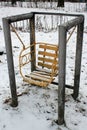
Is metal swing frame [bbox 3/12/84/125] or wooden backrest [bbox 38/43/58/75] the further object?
wooden backrest [bbox 38/43/58/75]

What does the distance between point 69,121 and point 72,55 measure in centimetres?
313

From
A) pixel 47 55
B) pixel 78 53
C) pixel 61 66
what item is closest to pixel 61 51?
pixel 61 66

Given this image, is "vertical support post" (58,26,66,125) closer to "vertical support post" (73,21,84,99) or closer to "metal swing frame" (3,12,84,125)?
"metal swing frame" (3,12,84,125)

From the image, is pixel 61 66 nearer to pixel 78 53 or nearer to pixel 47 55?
pixel 78 53

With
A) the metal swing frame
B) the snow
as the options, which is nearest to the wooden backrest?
the metal swing frame

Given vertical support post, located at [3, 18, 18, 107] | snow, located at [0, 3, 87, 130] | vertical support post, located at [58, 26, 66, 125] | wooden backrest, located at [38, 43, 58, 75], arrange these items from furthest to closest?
wooden backrest, located at [38, 43, 58, 75] → snow, located at [0, 3, 87, 130] → vertical support post, located at [3, 18, 18, 107] → vertical support post, located at [58, 26, 66, 125]

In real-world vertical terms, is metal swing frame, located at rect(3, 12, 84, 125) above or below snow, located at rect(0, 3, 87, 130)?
above

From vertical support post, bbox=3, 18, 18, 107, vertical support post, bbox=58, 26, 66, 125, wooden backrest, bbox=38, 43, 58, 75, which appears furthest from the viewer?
wooden backrest, bbox=38, 43, 58, 75

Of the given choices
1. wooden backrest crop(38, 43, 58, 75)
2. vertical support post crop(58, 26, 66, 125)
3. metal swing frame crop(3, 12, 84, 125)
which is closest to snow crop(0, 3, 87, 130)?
metal swing frame crop(3, 12, 84, 125)

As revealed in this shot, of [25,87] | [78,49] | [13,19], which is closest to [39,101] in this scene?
[25,87]

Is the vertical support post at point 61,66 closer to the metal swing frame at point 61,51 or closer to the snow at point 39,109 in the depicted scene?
the metal swing frame at point 61,51

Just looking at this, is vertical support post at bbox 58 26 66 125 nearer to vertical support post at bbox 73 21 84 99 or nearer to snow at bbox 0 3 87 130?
snow at bbox 0 3 87 130

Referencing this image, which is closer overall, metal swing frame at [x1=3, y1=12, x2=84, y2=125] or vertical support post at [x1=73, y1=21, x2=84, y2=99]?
metal swing frame at [x1=3, y1=12, x2=84, y2=125]

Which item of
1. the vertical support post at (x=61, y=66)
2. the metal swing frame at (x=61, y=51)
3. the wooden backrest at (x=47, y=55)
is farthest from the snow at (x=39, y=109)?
the wooden backrest at (x=47, y=55)
